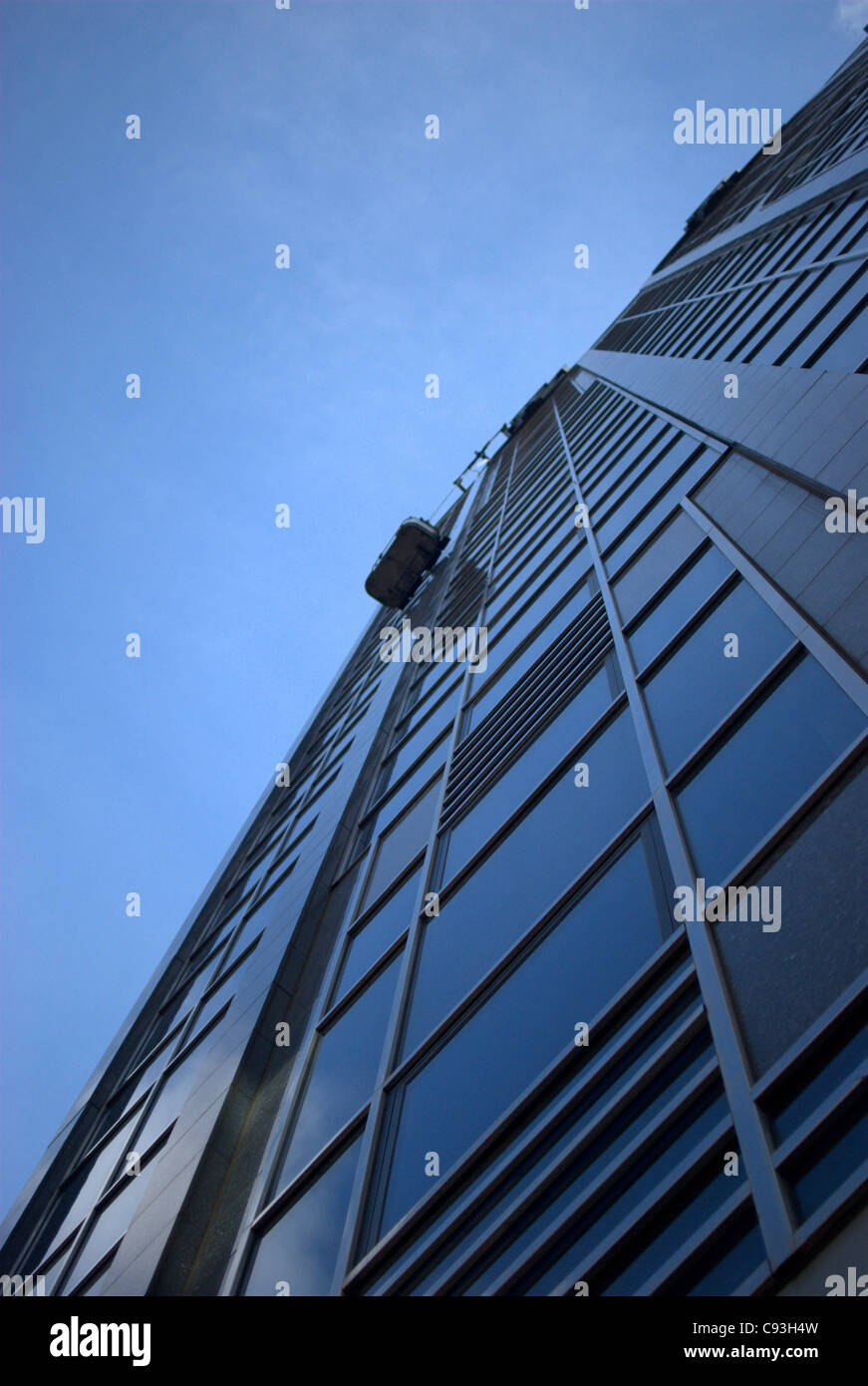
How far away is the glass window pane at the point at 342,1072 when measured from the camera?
744 centimetres

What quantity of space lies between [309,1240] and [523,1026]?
2.08 m

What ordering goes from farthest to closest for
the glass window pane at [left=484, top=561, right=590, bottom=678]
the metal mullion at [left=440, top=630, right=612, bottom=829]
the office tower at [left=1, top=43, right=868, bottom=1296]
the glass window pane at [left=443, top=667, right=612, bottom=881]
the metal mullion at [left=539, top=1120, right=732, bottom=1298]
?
the glass window pane at [left=484, top=561, right=590, bottom=678] < the metal mullion at [left=440, top=630, right=612, bottom=829] < the glass window pane at [left=443, top=667, right=612, bottom=881] < the office tower at [left=1, top=43, right=868, bottom=1296] < the metal mullion at [left=539, top=1120, right=732, bottom=1298]

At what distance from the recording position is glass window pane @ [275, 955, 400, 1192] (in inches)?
293

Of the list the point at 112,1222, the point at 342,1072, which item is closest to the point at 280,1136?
the point at 342,1072

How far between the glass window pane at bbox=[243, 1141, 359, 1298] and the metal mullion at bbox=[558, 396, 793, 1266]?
305cm

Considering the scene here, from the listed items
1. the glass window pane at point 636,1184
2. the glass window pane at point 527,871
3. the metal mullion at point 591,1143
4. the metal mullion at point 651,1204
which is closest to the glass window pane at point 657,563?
the glass window pane at point 527,871

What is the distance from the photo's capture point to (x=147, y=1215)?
27.3ft

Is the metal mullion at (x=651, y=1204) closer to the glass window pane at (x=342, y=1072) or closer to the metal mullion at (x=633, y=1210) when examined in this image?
the metal mullion at (x=633, y=1210)

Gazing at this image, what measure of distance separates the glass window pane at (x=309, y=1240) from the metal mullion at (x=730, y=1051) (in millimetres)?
3049

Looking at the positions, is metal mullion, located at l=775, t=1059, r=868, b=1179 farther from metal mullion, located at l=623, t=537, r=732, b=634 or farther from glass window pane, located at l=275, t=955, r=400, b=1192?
metal mullion, located at l=623, t=537, r=732, b=634

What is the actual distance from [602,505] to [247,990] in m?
8.56

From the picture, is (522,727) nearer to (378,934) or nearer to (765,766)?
(378,934)

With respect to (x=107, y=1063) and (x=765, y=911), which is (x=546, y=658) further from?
(x=107, y=1063)

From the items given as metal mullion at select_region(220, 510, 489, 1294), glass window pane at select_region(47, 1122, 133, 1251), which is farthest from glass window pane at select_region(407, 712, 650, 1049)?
glass window pane at select_region(47, 1122, 133, 1251)
